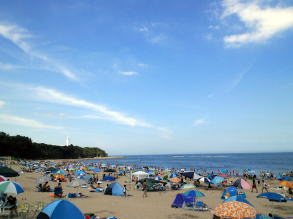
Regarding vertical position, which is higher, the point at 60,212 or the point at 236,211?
the point at 60,212

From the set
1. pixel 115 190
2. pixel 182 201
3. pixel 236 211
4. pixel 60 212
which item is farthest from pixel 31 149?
pixel 236 211

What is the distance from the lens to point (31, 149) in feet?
309

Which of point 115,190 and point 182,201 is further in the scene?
point 115,190

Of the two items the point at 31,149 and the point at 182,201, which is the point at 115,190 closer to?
the point at 182,201

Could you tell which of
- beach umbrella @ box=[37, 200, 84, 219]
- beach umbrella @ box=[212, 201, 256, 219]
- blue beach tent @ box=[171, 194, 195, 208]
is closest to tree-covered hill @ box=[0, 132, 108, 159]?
blue beach tent @ box=[171, 194, 195, 208]

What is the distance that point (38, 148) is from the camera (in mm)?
101188

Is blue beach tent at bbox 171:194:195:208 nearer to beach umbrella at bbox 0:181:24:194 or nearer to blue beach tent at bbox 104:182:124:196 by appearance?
blue beach tent at bbox 104:182:124:196

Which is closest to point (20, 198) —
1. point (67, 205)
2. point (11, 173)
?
point (11, 173)

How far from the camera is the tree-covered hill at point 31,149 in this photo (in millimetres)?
81650

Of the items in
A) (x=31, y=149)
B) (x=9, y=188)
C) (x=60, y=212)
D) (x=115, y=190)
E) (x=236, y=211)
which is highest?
(x=31, y=149)

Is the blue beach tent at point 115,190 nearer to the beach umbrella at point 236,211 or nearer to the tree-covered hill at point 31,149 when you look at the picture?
the beach umbrella at point 236,211

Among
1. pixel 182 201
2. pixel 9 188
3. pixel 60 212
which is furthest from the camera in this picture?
pixel 182 201

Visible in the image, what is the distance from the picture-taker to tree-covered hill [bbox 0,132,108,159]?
8165cm

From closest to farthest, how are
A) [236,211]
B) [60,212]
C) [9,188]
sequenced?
[60,212] → [236,211] → [9,188]
